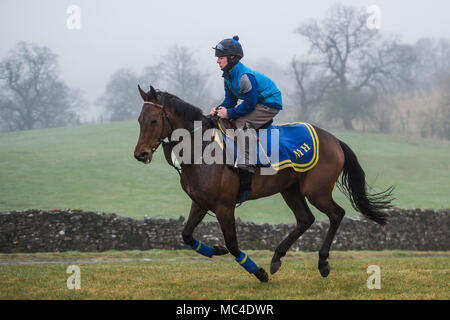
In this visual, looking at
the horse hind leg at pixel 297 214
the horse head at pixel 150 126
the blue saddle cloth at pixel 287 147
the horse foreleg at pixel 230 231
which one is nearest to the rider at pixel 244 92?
the blue saddle cloth at pixel 287 147

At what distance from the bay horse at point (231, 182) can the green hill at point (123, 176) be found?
24.3 feet

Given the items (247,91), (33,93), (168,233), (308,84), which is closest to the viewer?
(247,91)

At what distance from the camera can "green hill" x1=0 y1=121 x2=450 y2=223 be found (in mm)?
15368

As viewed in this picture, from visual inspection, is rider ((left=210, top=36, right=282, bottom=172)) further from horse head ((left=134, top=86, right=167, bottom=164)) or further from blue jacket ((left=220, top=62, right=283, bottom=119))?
horse head ((left=134, top=86, right=167, bottom=164))

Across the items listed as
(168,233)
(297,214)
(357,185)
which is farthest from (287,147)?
(168,233)

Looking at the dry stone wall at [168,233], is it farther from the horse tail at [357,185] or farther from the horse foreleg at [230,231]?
the horse foreleg at [230,231]

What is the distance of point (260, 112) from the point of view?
251 inches

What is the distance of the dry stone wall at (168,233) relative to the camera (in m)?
10.8

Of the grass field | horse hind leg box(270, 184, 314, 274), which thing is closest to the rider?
horse hind leg box(270, 184, 314, 274)

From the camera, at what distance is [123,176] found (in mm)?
19938

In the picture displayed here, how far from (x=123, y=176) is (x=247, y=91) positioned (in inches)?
577

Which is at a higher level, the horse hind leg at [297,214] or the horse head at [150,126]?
the horse head at [150,126]

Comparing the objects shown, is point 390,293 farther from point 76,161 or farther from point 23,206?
point 76,161

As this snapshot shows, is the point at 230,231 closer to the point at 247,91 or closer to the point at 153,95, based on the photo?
the point at 247,91
